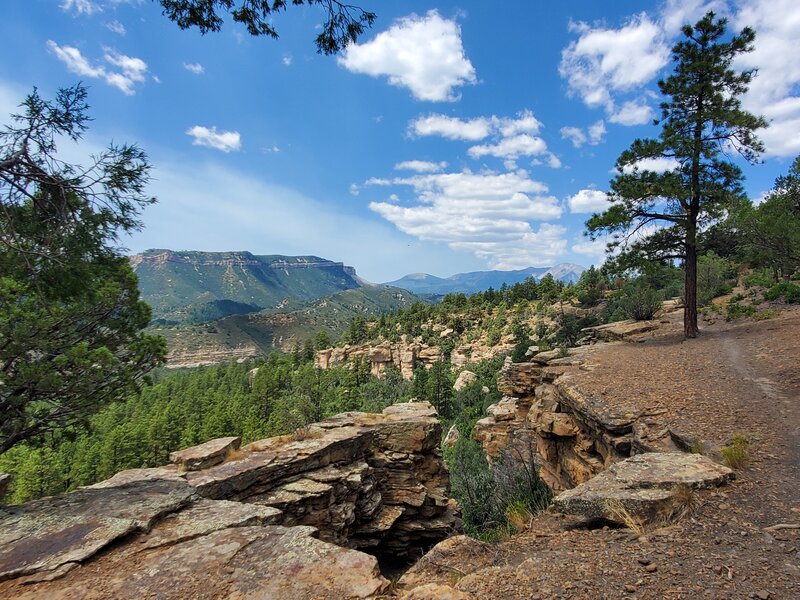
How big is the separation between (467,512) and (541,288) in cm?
5315

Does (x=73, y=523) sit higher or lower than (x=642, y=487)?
lower

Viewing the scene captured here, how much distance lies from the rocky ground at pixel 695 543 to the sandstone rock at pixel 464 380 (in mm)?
38623

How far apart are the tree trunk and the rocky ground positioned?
597 cm

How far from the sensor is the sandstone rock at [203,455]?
10578 millimetres

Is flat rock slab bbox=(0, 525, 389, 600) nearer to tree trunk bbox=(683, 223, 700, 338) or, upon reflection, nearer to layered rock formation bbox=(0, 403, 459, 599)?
layered rock formation bbox=(0, 403, 459, 599)

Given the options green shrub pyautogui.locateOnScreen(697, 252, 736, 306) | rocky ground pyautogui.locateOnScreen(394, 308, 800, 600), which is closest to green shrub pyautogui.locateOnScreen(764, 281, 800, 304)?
green shrub pyautogui.locateOnScreen(697, 252, 736, 306)

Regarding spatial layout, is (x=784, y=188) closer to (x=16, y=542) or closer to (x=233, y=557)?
(x=233, y=557)

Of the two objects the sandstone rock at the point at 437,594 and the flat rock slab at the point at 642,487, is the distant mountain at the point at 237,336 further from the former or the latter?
the sandstone rock at the point at 437,594

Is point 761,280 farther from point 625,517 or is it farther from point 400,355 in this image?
point 400,355

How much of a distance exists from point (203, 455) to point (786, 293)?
26501mm

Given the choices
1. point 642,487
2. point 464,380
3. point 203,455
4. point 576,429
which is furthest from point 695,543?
point 464,380

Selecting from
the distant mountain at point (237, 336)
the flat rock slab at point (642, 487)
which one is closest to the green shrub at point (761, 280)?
the flat rock slab at point (642, 487)

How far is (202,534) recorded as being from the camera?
19.6ft

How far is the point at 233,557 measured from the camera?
5.27 meters
